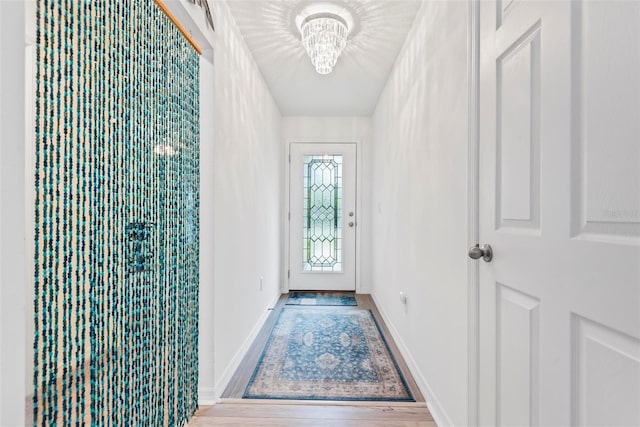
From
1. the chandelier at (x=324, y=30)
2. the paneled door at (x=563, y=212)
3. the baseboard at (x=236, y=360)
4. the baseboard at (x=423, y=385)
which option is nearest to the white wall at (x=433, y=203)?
the baseboard at (x=423, y=385)

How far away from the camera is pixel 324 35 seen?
2.22 metres

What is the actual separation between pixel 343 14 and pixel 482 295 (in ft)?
6.17

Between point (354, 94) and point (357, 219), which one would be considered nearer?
point (354, 94)

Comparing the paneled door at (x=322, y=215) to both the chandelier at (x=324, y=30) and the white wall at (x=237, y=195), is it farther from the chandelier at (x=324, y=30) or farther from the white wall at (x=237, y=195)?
the chandelier at (x=324, y=30)

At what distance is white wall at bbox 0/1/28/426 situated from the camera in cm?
66

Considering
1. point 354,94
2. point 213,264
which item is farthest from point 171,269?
point 354,94

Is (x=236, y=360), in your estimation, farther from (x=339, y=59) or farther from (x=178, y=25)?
(x=339, y=59)

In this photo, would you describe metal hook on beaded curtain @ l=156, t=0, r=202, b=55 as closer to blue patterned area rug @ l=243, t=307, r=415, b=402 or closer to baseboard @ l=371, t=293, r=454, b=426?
blue patterned area rug @ l=243, t=307, r=415, b=402

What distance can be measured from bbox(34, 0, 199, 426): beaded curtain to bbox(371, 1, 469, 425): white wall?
4.15ft

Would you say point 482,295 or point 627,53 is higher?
point 627,53

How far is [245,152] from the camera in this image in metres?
2.66

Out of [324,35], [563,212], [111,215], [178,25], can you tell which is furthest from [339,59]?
[563,212]

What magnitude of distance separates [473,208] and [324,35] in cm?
155

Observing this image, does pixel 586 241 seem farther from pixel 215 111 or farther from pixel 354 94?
pixel 354 94
